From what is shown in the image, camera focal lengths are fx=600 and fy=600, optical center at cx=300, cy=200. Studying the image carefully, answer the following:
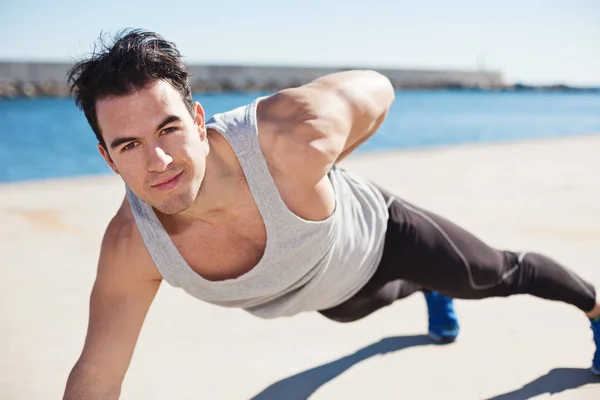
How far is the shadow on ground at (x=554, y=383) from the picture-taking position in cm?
175

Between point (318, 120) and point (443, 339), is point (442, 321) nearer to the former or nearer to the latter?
point (443, 339)

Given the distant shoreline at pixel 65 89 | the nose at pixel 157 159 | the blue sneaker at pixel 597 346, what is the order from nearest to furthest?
the nose at pixel 157 159 → the blue sneaker at pixel 597 346 → the distant shoreline at pixel 65 89

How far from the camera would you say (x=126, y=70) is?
1.35m

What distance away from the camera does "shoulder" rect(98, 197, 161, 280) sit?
150 centimetres

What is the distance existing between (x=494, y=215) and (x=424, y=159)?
121 inches

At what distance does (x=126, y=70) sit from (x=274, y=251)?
554 millimetres

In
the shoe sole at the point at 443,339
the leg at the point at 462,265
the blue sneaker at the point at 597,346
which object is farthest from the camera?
the shoe sole at the point at 443,339

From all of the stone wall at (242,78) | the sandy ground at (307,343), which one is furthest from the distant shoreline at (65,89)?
the sandy ground at (307,343)

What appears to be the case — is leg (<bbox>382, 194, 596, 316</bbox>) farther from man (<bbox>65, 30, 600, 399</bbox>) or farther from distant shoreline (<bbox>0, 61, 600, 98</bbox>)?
distant shoreline (<bbox>0, 61, 600, 98</bbox>)

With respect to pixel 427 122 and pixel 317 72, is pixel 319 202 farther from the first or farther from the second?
pixel 317 72

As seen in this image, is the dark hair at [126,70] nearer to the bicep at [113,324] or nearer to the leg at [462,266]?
the bicep at [113,324]

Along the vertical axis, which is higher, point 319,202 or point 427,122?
point 319,202

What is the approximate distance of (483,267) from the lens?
1.72m

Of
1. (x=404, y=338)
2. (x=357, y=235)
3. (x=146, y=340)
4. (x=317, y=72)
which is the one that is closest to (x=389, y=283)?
(x=357, y=235)
